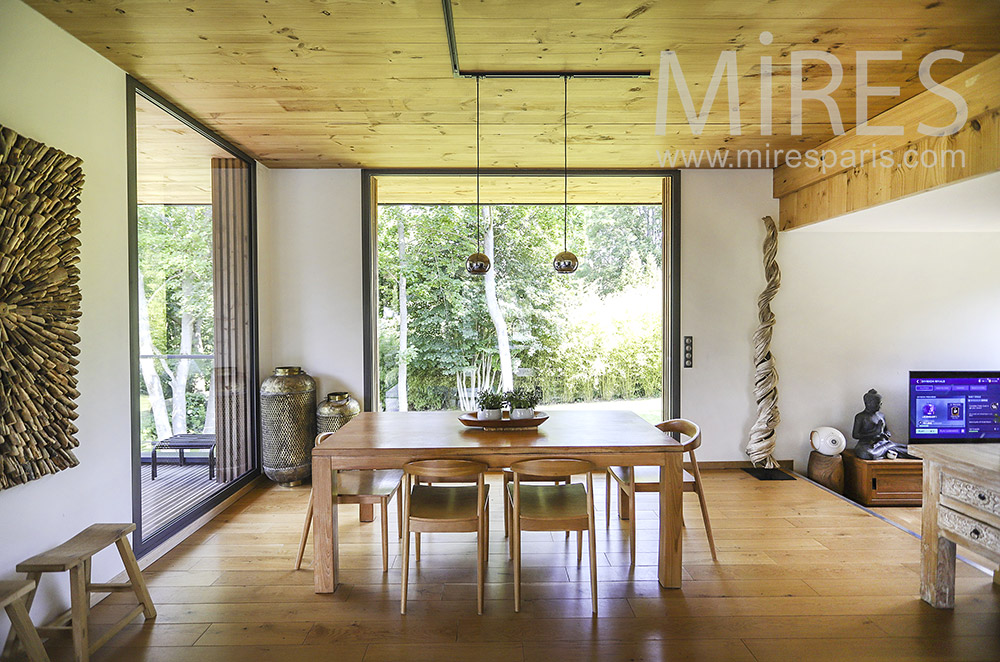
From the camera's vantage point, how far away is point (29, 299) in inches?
93.7

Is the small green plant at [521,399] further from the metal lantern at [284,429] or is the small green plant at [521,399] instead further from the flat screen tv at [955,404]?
the flat screen tv at [955,404]

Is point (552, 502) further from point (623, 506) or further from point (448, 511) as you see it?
point (623, 506)

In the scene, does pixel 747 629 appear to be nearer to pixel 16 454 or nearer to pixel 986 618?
pixel 986 618

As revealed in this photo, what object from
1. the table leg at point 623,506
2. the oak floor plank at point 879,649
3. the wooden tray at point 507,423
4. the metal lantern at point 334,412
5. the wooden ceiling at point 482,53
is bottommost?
the oak floor plank at point 879,649

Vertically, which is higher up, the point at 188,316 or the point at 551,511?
the point at 188,316

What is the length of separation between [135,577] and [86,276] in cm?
141

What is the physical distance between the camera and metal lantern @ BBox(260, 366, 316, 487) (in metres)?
4.77

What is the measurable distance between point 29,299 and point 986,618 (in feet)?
14.4

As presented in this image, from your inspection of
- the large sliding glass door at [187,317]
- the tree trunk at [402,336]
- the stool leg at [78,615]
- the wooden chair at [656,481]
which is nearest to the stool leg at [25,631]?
the stool leg at [78,615]

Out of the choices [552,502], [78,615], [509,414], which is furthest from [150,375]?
[552,502]

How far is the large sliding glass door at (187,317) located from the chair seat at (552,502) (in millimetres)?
2099

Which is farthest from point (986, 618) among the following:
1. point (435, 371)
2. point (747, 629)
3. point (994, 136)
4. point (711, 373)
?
point (435, 371)

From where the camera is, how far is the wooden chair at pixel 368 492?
10.4 feet

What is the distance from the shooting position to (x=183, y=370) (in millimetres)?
3725
